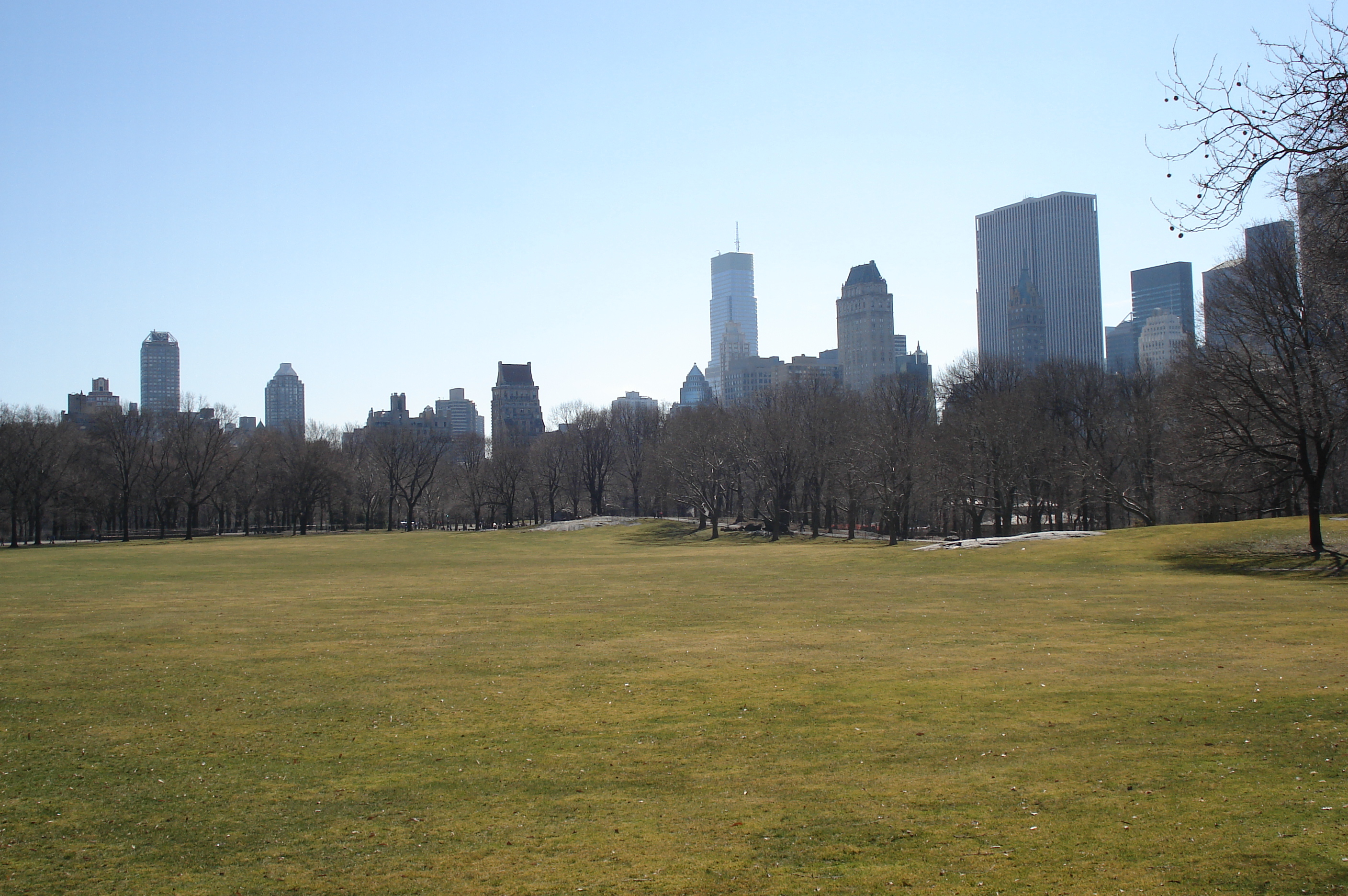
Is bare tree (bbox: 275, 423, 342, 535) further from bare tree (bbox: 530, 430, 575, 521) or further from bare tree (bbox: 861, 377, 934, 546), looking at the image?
bare tree (bbox: 861, 377, 934, 546)

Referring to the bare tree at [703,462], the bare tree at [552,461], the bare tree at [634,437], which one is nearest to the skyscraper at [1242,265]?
the bare tree at [703,462]

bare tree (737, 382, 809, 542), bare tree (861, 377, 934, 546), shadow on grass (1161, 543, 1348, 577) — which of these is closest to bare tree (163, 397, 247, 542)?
bare tree (737, 382, 809, 542)

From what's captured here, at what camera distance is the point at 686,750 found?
40.2ft

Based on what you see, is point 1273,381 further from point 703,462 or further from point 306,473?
point 306,473

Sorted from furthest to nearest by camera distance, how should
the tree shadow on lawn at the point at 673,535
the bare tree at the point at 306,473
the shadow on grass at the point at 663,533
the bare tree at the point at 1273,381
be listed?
1. the bare tree at the point at 306,473
2. the shadow on grass at the point at 663,533
3. the tree shadow on lawn at the point at 673,535
4. the bare tree at the point at 1273,381

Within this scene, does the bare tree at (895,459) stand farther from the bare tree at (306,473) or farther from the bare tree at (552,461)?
the bare tree at (306,473)

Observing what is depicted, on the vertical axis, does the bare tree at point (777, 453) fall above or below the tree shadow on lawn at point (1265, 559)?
above

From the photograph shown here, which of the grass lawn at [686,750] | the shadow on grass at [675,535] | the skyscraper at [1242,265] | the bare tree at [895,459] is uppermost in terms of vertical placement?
the skyscraper at [1242,265]

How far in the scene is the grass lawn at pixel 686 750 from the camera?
851 centimetres

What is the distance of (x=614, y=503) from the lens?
481 feet

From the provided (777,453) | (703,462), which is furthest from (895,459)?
(703,462)

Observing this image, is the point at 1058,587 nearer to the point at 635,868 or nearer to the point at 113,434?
the point at 635,868

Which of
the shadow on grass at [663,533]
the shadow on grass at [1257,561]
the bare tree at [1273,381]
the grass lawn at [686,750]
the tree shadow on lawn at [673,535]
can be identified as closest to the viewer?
the grass lawn at [686,750]

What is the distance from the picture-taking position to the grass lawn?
335 inches
